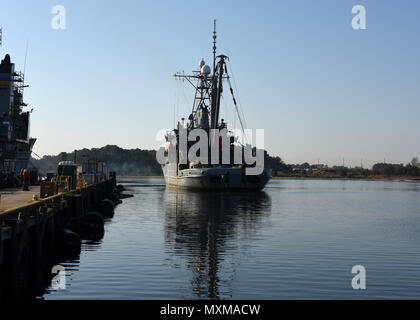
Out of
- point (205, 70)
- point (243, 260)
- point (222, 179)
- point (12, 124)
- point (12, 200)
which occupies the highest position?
point (205, 70)

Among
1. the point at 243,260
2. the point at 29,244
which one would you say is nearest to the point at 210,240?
the point at 243,260

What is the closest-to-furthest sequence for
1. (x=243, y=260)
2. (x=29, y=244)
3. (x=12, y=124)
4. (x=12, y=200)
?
(x=29, y=244) → (x=243, y=260) → (x=12, y=200) → (x=12, y=124)

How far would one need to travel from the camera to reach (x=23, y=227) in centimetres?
2009

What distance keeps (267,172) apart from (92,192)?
50539mm

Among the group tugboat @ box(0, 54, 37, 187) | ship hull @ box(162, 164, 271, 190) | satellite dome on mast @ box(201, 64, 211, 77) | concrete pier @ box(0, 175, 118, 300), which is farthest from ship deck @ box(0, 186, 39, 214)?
satellite dome on mast @ box(201, 64, 211, 77)

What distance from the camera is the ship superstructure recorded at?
58.9 m

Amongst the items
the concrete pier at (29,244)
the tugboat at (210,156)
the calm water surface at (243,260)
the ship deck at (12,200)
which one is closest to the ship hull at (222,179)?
the tugboat at (210,156)

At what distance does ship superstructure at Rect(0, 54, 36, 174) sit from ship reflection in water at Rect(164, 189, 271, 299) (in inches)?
822

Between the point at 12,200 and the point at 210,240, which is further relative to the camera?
the point at 210,240

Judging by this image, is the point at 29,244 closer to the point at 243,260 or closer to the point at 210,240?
the point at 243,260

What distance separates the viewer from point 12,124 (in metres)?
64.2
